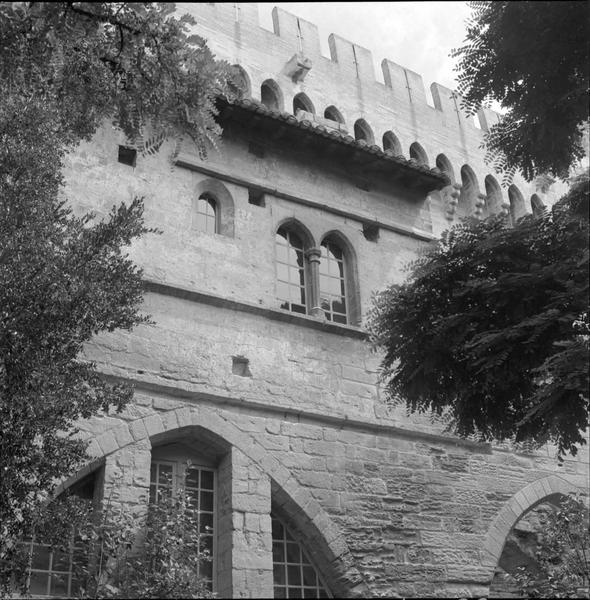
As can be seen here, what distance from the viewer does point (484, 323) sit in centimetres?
704

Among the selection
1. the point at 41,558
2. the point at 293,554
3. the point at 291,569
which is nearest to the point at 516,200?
the point at 293,554

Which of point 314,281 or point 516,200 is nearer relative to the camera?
point 314,281

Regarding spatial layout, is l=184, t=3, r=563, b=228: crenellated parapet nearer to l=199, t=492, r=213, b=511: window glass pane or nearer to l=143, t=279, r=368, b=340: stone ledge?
l=143, t=279, r=368, b=340: stone ledge

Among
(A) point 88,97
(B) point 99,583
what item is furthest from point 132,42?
(B) point 99,583

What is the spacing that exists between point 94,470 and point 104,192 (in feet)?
10.2

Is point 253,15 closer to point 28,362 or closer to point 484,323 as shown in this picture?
point 484,323

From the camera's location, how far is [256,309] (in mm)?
9422

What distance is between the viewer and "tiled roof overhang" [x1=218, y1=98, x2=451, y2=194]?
10.3 m

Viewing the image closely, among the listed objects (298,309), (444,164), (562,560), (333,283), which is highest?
(444,164)

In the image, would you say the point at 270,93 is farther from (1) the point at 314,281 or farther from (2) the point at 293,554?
(2) the point at 293,554

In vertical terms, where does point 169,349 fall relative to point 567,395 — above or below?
above

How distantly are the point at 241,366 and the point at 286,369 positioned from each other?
524mm

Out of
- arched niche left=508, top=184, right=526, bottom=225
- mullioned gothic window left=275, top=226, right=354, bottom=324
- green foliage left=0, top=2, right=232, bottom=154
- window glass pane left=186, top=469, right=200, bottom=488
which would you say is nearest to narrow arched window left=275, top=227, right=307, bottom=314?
mullioned gothic window left=275, top=226, right=354, bottom=324

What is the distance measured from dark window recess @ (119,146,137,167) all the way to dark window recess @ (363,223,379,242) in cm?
324
